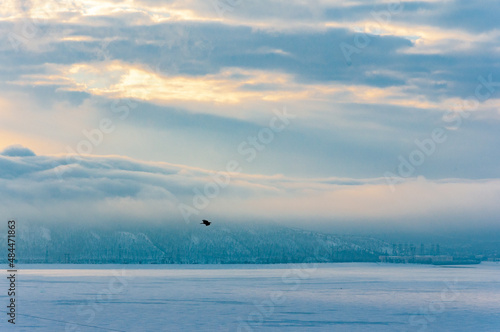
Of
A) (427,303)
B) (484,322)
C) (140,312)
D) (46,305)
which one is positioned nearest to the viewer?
(484,322)

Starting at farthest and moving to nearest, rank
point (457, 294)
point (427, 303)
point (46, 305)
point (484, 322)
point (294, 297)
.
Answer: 1. point (457, 294)
2. point (294, 297)
3. point (427, 303)
4. point (46, 305)
5. point (484, 322)

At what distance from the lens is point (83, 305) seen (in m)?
127

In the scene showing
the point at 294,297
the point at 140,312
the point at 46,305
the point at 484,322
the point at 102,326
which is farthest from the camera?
the point at 294,297

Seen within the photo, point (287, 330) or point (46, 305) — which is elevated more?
point (46, 305)

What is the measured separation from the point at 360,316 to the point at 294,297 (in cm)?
4522

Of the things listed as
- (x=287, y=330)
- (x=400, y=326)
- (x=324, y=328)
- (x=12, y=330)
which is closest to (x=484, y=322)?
(x=400, y=326)

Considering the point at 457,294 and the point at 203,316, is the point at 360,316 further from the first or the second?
the point at 457,294

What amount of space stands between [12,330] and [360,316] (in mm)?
54360

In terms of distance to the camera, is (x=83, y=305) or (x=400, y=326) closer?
(x=400, y=326)

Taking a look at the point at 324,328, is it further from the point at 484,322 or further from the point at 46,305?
the point at 46,305

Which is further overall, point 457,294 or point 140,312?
point 457,294

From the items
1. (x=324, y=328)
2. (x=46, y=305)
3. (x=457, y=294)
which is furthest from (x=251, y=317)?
(x=457, y=294)

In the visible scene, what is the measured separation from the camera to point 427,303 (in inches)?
5433

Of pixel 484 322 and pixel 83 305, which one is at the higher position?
pixel 83 305
